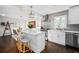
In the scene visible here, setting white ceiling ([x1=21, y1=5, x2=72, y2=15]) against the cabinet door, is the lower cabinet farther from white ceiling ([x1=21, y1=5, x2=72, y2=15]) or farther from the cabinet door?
white ceiling ([x1=21, y1=5, x2=72, y2=15])

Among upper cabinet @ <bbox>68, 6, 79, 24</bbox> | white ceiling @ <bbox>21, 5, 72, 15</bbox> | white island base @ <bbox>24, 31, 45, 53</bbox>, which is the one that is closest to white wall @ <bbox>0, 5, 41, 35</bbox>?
white ceiling @ <bbox>21, 5, 72, 15</bbox>

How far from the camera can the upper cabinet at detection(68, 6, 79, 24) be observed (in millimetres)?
1904

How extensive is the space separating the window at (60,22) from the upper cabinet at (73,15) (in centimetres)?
10

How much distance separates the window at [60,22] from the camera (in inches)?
76.6

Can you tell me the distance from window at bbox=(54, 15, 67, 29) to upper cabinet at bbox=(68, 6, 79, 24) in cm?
10

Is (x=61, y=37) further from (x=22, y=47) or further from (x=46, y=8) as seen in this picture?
(x=22, y=47)

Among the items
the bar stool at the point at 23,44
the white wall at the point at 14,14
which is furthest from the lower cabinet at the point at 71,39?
the bar stool at the point at 23,44

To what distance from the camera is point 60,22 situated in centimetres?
199

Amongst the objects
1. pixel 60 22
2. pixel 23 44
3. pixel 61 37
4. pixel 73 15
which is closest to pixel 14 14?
pixel 23 44

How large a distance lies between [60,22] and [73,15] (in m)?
0.29

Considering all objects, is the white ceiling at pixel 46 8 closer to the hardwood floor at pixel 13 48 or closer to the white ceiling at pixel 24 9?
the white ceiling at pixel 24 9

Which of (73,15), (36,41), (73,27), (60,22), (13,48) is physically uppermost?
(73,15)
